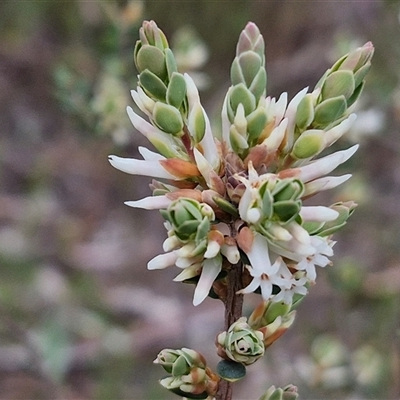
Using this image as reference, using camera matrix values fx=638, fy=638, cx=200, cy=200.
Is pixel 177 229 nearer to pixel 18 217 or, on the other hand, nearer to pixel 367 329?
pixel 367 329

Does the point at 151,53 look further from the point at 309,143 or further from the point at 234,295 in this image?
the point at 234,295

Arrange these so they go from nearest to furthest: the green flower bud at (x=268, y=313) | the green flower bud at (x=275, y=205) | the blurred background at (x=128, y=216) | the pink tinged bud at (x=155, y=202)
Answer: the green flower bud at (x=275, y=205)
the pink tinged bud at (x=155, y=202)
the green flower bud at (x=268, y=313)
the blurred background at (x=128, y=216)

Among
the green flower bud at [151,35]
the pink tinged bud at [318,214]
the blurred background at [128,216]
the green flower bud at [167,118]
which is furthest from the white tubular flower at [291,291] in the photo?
the blurred background at [128,216]

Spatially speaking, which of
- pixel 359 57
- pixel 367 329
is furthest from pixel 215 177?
pixel 367 329

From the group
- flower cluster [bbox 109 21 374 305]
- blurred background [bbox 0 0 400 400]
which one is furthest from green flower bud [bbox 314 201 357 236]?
blurred background [bbox 0 0 400 400]

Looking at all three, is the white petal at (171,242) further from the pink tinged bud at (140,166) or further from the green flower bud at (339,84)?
the green flower bud at (339,84)

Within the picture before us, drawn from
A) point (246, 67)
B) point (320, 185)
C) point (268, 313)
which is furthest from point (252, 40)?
point (268, 313)
